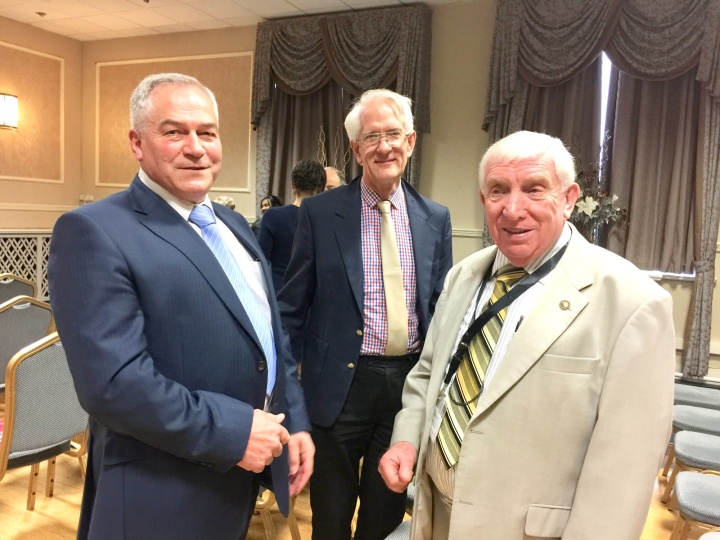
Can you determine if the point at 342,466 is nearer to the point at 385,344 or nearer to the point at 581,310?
the point at 385,344

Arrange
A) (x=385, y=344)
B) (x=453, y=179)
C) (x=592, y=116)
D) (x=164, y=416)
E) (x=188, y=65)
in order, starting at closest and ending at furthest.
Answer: (x=164, y=416) → (x=385, y=344) → (x=592, y=116) → (x=453, y=179) → (x=188, y=65)

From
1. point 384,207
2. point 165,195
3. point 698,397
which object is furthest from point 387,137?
point 698,397

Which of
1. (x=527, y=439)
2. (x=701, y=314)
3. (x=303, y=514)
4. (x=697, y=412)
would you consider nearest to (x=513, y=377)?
(x=527, y=439)

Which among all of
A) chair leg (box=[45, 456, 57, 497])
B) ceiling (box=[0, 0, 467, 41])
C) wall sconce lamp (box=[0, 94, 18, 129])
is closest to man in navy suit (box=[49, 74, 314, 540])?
chair leg (box=[45, 456, 57, 497])

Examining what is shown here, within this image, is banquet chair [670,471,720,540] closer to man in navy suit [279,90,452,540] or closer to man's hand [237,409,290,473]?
man in navy suit [279,90,452,540]

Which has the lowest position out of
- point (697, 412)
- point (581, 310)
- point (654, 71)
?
point (697, 412)

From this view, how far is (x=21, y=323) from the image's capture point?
8.76 ft

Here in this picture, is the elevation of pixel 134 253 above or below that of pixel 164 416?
above

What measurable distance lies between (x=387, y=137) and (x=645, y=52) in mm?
3768

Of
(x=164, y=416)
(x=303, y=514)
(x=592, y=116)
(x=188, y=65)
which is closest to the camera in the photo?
(x=164, y=416)

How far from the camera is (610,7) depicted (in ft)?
15.0

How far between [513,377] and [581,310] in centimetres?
19

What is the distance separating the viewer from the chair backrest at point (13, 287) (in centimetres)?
345

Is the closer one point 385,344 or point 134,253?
point 134,253
